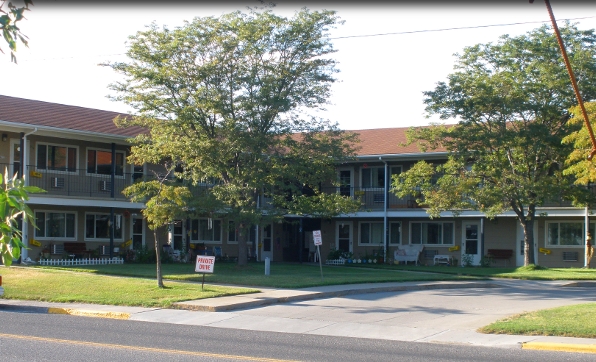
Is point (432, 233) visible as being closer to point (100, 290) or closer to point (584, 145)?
point (584, 145)

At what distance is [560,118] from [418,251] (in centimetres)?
1110

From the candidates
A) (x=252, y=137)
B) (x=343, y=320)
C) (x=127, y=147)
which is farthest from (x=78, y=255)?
(x=343, y=320)

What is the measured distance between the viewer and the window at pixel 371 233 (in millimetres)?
38219

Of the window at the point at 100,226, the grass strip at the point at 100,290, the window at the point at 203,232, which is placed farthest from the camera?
the window at the point at 203,232

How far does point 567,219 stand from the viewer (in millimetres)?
33719

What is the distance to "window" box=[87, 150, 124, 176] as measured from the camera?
31.1 meters

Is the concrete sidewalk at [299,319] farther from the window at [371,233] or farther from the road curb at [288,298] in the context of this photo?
the window at [371,233]

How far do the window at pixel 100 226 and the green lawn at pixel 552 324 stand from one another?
21.3 m

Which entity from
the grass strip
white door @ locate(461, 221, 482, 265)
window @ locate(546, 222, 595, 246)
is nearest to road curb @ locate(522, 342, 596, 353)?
the grass strip

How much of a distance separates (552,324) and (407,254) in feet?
73.9

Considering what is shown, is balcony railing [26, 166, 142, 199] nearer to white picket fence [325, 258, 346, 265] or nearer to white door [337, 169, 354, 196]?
white picket fence [325, 258, 346, 265]

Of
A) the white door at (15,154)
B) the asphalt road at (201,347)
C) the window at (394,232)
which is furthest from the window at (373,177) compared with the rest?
the asphalt road at (201,347)

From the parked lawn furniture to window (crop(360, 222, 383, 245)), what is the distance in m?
1.80

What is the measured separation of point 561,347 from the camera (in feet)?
39.6
